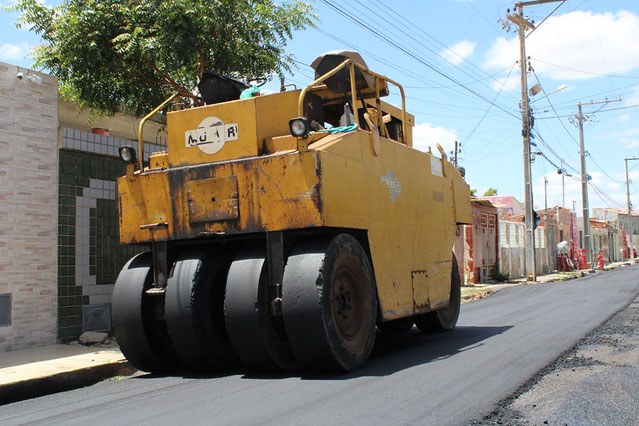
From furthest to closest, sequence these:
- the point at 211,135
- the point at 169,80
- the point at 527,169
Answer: the point at 527,169 < the point at 169,80 < the point at 211,135

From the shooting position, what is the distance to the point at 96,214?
10.0 meters

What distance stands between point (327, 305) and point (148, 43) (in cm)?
579

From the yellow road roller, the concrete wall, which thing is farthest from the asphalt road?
the concrete wall

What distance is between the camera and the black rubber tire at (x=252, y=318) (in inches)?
239

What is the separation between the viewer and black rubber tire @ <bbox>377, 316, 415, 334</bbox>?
9828 mm

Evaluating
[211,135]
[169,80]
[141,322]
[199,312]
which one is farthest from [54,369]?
[169,80]

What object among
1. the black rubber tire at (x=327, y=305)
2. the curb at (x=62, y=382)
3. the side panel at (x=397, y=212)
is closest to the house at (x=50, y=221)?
the curb at (x=62, y=382)

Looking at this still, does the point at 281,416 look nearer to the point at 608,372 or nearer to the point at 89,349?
the point at 608,372

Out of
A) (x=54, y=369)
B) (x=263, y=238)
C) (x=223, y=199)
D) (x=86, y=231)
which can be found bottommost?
(x=54, y=369)

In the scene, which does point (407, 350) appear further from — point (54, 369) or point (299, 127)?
point (54, 369)

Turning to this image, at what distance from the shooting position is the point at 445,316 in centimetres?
984

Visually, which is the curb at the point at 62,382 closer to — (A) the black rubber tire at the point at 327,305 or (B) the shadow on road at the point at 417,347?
(A) the black rubber tire at the point at 327,305

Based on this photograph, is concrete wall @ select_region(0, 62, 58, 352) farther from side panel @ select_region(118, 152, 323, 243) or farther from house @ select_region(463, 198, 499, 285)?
house @ select_region(463, 198, 499, 285)

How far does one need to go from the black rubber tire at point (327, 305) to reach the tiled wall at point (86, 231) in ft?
15.3
